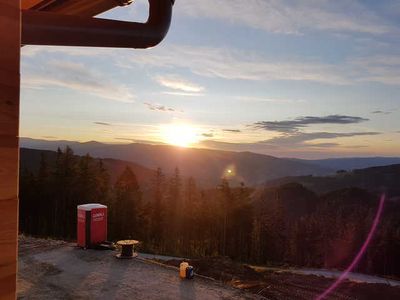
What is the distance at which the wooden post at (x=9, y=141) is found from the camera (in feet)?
4.74

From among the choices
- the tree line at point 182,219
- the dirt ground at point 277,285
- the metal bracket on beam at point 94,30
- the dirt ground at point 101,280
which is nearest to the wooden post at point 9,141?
the metal bracket on beam at point 94,30

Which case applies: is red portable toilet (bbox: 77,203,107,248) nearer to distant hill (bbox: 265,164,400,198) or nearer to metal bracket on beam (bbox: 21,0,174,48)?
metal bracket on beam (bbox: 21,0,174,48)

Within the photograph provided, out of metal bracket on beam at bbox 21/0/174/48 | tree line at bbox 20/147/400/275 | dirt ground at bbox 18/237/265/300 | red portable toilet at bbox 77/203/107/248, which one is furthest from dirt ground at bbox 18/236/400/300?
tree line at bbox 20/147/400/275

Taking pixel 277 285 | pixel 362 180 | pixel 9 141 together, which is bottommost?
pixel 362 180

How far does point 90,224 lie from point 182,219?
45.2 metres

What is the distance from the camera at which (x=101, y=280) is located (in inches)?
413

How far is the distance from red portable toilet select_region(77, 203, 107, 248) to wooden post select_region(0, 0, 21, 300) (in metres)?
12.6

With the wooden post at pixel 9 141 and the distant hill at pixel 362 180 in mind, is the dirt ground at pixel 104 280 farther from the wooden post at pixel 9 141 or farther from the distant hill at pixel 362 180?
the distant hill at pixel 362 180

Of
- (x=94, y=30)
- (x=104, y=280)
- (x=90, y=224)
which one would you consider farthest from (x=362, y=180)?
(x=94, y=30)

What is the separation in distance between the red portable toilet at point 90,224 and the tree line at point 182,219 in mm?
31052

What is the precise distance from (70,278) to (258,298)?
16.6 ft

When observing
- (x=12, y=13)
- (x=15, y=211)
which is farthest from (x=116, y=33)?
(x=15, y=211)

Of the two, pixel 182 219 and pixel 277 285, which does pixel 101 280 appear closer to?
pixel 277 285

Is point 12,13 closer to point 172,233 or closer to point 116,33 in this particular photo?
point 116,33
